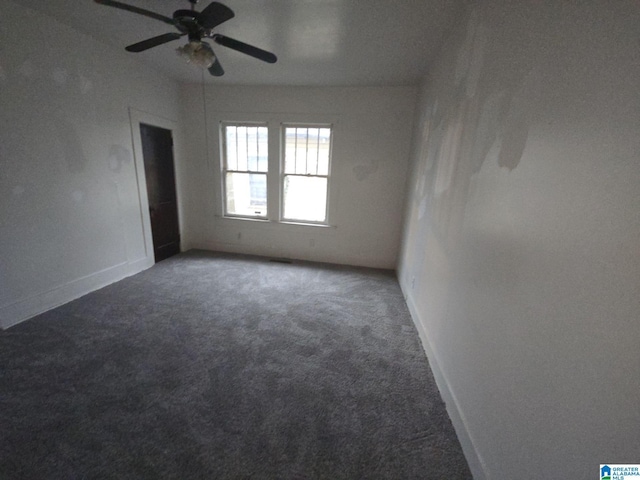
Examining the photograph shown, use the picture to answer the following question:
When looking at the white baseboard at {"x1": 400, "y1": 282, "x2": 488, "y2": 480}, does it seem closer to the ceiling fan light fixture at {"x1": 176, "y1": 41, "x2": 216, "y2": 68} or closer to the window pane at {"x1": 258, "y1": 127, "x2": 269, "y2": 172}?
the ceiling fan light fixture at {"x1": 176, "y1": 41, "x2": 216, "y2": 68}

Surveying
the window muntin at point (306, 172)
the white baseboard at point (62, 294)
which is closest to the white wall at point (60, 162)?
the white baseboard at point (62, 294)

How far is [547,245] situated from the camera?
85 centimetres

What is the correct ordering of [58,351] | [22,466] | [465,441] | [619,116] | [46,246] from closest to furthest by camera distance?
[619,116]
[22,466]
[465,441]
[58,351]
[46,246]

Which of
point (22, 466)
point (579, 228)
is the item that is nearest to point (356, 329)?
point (579, 228)

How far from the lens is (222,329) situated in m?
2.21

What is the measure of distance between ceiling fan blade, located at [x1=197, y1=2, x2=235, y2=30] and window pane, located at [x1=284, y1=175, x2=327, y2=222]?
233 cm

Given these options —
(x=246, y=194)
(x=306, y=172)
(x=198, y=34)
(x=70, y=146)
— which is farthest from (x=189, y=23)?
(x=246, y=194)

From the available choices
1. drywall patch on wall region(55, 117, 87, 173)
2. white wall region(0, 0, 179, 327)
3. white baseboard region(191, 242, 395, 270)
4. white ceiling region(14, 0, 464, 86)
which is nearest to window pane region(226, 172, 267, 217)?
white baseboard region(191, 242, 395, 270)

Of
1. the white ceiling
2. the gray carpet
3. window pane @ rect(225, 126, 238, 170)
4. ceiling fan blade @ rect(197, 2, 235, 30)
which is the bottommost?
the gray carpet

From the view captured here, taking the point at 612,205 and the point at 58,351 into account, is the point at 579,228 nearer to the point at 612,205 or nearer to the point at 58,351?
the point at 612,205

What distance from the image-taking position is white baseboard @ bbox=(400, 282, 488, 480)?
3.81 ft

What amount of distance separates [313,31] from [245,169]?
2.28 metres

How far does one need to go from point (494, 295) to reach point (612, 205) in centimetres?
60

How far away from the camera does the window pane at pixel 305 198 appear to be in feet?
13.2
